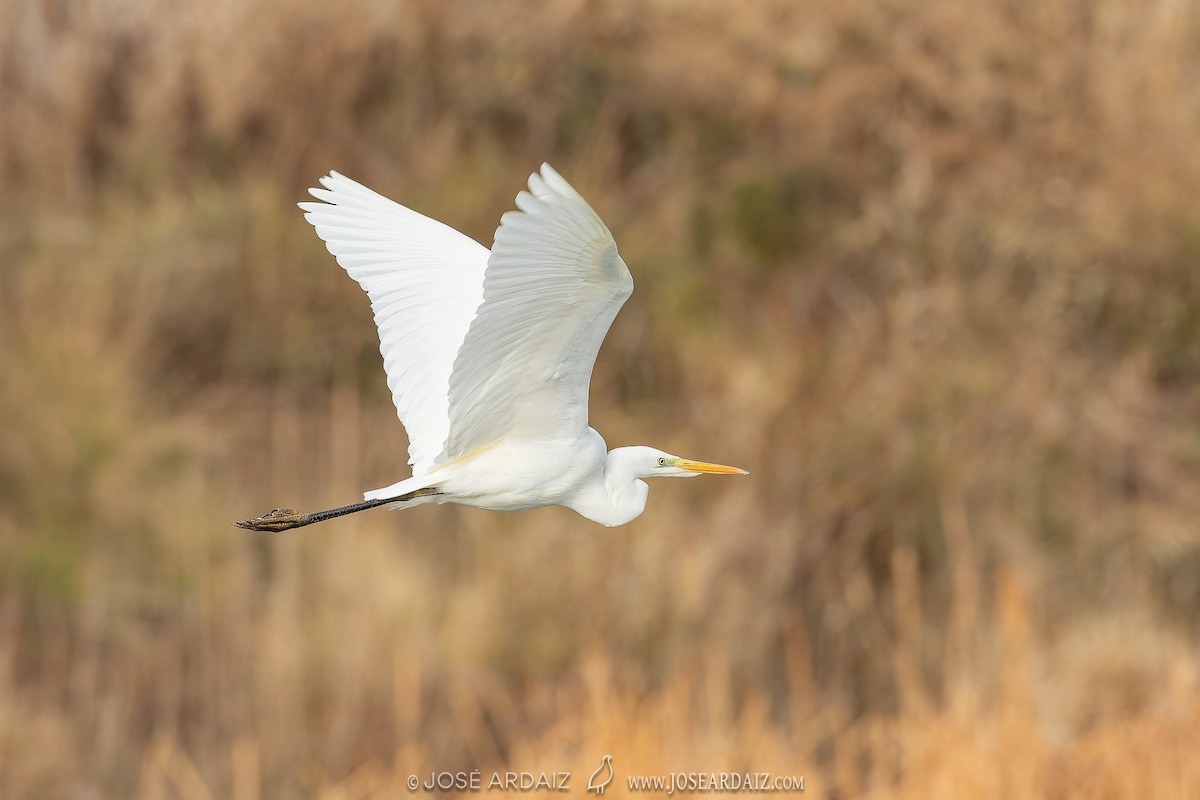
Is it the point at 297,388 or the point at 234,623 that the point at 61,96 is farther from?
the point at 234,623

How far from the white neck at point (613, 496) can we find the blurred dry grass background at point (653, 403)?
2000mm

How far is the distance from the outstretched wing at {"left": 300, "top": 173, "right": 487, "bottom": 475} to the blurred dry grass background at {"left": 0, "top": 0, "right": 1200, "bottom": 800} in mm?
1723

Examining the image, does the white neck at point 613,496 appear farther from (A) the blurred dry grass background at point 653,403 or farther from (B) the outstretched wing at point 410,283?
(A) the blurred dry grass background at point 653,403

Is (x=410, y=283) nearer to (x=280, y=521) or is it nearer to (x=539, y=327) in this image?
(x=280, y=521)

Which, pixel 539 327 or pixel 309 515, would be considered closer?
pixel 539 327

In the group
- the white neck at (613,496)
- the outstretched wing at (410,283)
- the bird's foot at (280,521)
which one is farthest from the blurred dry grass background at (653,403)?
the white neck at (613,496)

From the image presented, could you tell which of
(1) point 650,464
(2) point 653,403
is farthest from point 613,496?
(2) point 653,403

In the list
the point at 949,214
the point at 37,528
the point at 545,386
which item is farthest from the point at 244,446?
the point at 545,386

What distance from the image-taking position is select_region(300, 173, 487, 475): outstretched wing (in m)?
2.29

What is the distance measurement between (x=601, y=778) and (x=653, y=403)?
7.25ft

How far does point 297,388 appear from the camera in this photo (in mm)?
5730

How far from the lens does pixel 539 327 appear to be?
6.23 ft

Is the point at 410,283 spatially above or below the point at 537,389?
above

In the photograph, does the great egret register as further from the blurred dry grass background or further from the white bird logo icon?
the blurred dry grass background
